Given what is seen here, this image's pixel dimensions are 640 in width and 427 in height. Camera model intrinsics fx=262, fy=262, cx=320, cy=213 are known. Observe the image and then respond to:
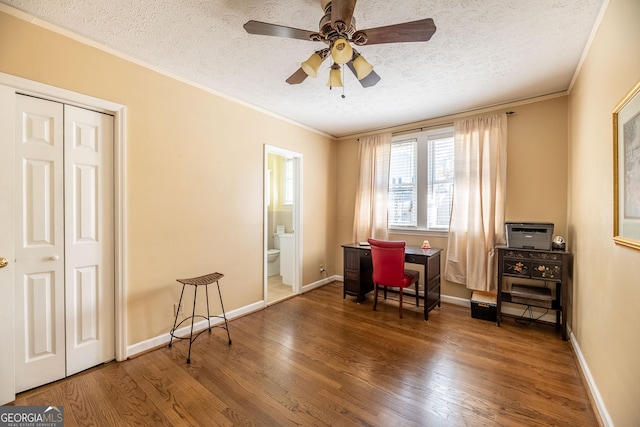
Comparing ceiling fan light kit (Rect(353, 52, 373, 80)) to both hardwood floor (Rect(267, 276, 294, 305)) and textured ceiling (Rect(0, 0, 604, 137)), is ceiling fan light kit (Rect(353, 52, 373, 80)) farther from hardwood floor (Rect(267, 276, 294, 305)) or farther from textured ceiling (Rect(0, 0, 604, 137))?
hardwood floor (Rect(267, 276, 294, 305))

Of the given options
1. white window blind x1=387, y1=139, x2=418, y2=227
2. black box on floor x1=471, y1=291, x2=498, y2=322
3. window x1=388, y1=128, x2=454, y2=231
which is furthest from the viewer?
white window blind x1=387, y1=139, x2=418, y2=227

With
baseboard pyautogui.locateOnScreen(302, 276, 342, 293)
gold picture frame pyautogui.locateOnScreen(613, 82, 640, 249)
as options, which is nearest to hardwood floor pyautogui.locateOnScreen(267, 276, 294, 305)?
baseboard pyautogui.locateOnScreen(302, 276, 342, 293)

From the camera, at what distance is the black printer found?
2797 mm

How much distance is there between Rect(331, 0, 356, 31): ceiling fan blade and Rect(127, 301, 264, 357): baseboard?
3.00 metres

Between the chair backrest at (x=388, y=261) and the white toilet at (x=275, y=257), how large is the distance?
231 centimetres

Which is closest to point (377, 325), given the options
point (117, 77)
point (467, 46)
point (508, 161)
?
point (508, 161)

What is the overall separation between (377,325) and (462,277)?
143 centimetres

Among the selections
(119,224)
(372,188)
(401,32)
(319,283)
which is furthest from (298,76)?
(319,283)

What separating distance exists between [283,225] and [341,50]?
4100 millimetres

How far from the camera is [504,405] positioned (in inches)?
70.2

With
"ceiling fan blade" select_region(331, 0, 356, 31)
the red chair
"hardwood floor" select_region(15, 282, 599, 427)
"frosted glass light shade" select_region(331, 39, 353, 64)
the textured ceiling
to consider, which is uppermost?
the textured ceiling

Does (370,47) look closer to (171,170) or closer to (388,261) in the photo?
(171,170)

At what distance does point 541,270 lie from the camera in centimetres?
277

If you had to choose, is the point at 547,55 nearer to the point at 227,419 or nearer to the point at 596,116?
the point at 596,116
